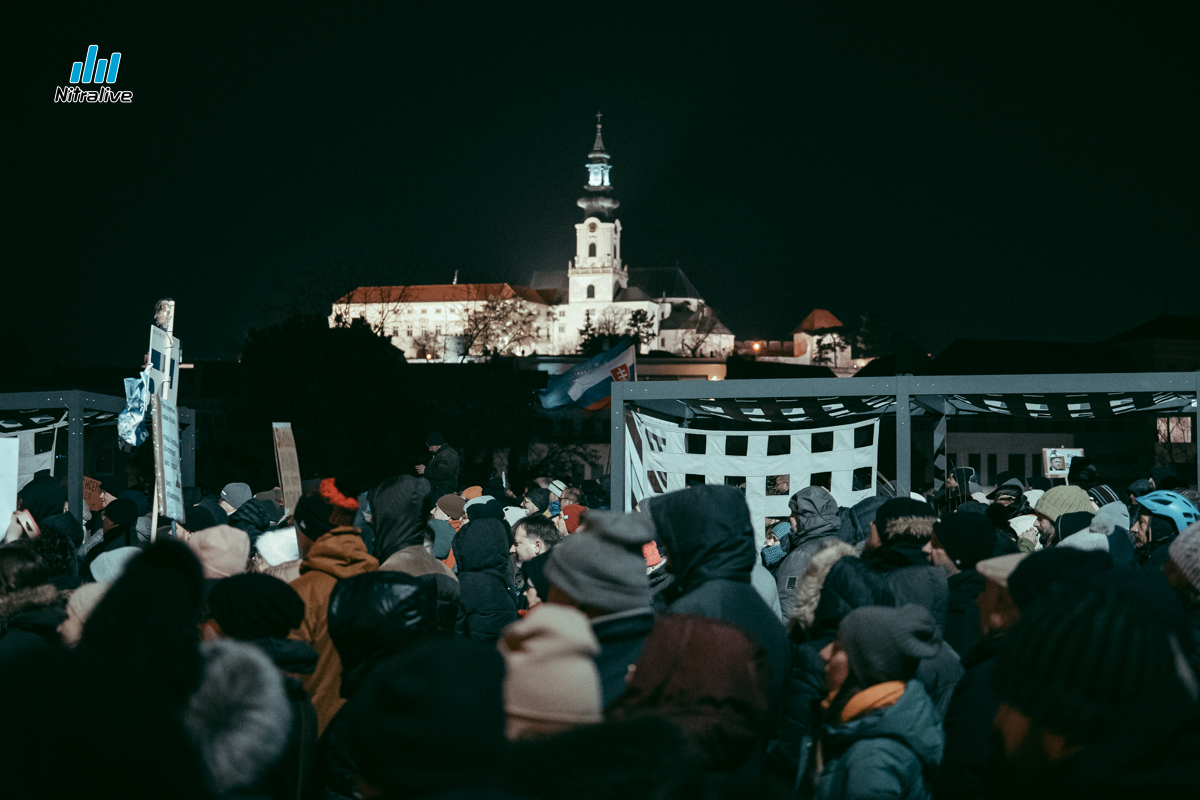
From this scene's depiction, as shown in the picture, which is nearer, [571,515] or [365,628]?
[365,628]

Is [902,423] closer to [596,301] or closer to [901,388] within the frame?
[901,388]

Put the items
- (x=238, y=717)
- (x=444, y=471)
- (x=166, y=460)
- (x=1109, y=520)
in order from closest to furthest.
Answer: (x=238, y=717) < (x=1109, y=520) < (x=166, y=460) < (x=444, y=471)

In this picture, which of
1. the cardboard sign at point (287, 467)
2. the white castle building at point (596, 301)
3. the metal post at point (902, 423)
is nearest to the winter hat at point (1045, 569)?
the metal post at point (902, 423)

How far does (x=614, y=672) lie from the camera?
276 centimetres

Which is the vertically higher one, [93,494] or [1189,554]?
[1189,554]

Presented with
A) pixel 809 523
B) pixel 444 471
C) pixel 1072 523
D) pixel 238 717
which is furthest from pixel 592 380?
pixel 238 717

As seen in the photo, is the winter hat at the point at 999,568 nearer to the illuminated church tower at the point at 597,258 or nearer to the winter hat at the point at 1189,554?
the winter hat at the point at 1189,554

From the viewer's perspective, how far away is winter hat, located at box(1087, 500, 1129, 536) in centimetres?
596

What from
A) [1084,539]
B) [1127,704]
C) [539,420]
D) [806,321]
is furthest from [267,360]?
[806,321]

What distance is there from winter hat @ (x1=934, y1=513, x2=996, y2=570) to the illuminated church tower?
155 m

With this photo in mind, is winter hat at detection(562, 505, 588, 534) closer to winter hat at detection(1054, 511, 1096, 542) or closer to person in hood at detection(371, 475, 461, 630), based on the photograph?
person in hood at detection(371, 475, 461, 630)

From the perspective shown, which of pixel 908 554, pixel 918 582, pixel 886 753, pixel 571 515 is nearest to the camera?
pixel 886 753

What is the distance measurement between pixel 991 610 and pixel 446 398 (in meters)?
43.7

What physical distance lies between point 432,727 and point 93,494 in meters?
8.75
